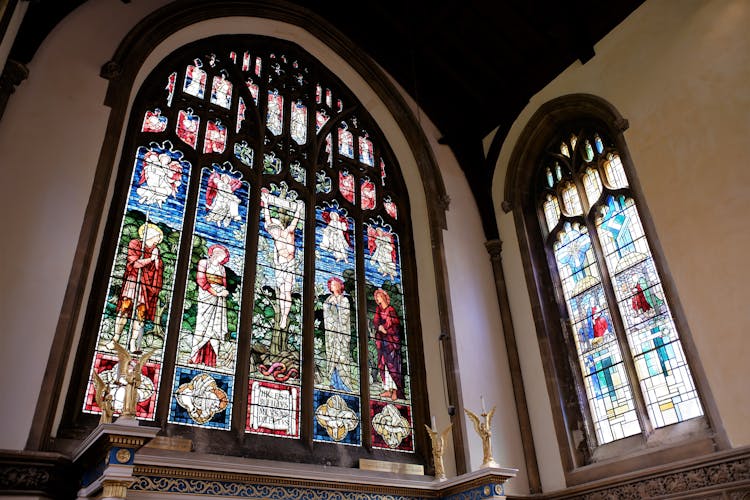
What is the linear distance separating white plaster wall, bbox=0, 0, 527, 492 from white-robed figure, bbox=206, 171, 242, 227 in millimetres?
1462

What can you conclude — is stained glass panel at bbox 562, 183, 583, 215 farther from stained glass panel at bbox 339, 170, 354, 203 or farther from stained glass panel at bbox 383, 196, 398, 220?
stained glass panel at bbox 339, 170, 354, 203

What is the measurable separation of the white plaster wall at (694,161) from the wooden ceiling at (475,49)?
1.68 feet

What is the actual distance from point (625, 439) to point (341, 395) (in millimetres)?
3322

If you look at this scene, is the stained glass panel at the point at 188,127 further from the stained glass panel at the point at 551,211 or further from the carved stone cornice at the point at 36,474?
the stained glass panel at the point at 551,211

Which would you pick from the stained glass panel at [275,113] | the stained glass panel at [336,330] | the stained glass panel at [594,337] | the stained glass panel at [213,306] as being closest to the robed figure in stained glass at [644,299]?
the stained glass panel at [594,337]

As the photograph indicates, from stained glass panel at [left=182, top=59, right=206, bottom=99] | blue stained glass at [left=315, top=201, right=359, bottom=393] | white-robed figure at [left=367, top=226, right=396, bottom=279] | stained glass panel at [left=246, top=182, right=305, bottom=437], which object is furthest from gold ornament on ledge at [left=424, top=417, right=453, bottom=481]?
stained glass panel at [left=182, top=59, right=206, bottom=99]

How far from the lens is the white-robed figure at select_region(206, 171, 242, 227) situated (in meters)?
8.02

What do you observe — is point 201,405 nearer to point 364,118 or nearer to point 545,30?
point 364,118

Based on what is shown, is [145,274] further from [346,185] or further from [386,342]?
[346,185]

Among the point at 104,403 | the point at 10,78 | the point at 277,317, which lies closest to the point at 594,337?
the point at 277,317

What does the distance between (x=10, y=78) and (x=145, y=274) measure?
2417 mm

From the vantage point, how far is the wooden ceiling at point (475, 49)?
9.17 m

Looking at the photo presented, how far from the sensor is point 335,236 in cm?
898

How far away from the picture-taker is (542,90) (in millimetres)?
9906
